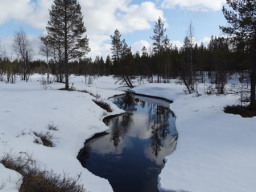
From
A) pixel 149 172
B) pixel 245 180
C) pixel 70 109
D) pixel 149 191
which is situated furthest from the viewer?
pixel 70 109

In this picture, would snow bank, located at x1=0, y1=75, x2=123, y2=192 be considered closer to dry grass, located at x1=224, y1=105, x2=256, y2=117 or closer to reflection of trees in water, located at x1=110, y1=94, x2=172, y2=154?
reflection of trees in water, located at x1=110, y1=94, x2=172, y2=154

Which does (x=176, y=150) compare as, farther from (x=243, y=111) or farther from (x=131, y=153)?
(x=243, y=111)

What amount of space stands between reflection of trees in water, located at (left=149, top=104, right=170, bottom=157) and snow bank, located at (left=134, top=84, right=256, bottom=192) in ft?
3.96

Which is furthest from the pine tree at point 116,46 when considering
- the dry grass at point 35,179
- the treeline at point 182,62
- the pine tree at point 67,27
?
the dry grass at point 35,179

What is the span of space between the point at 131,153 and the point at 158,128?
16.2ft

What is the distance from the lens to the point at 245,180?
6.06 m

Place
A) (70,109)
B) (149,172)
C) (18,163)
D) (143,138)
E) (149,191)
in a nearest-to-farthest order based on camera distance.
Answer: (18,163)
(149,191)
(149,172)
(143,138)
(70,109)

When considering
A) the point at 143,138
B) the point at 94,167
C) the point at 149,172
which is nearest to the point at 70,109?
the point at 143,138

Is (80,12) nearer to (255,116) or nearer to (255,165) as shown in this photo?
(255,116)

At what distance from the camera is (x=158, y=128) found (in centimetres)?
1452

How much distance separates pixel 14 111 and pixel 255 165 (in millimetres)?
10902

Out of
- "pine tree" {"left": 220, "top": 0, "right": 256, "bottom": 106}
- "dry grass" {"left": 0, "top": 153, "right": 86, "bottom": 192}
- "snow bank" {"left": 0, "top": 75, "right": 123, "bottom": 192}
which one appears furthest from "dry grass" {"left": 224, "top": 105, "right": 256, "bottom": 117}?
"dry grass" {"left": 0, "top": 153, "right": 86, "bottom": 192}

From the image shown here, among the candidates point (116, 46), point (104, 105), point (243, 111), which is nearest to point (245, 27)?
point (243, 111)

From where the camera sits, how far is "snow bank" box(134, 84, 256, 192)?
6023mm
